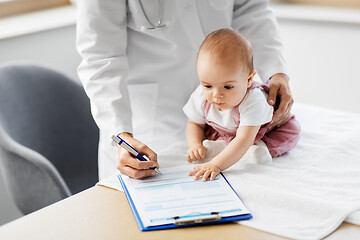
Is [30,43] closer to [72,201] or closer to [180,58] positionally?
[180,58]

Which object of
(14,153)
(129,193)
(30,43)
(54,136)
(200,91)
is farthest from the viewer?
(30,43)

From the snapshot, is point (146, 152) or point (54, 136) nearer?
point (146, 152)

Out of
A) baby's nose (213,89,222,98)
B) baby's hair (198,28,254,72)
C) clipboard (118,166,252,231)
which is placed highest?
baby's hair (198,28,254,72)

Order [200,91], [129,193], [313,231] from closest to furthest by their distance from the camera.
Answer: [313,231]
[129,193]
[200,91]

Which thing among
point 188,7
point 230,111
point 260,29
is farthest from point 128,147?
point 260,29

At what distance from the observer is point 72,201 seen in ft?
4.32

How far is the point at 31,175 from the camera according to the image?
6.64ft

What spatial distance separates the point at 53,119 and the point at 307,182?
1.41 meters

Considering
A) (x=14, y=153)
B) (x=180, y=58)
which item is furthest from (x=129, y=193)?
(x=14, y=153)

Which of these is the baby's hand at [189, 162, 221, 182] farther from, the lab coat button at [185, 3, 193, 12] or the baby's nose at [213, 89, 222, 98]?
the lab coat button at [185, 3, 193, 12]

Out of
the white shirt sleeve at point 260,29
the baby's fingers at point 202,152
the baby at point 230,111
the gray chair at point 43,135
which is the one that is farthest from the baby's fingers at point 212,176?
the gray chair at point 43,135

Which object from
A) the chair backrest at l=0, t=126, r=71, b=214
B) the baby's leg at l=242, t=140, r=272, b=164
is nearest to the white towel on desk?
the baby's leg at l=242, t=140, r=272, b=164

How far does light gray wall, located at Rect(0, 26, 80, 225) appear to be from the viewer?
8.93 ft

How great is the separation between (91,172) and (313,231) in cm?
154
